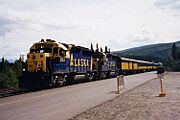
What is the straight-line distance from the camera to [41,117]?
1066 cm

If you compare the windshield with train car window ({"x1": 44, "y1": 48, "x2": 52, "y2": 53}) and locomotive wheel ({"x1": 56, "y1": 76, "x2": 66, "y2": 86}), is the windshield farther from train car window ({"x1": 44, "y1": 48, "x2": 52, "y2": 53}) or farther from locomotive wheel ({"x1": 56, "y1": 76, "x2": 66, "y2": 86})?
locomotive wheel ({"x1": 56, "y1": 76, "x2": 66, "y2": 86})

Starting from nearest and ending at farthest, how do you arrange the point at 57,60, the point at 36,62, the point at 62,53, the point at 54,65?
the point at 36,62 < the point at 54,65 < the point at 57,60 < the point at 62,53

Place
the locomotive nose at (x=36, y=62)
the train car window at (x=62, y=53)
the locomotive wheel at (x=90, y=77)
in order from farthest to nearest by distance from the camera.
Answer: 1. the locomotive wheel at (x=90, y=77)
2. the train car window at (x=62, y=53)
3. the locomotive nose at (x=36, y=62)

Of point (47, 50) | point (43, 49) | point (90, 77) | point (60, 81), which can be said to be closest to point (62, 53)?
point (47, 50)

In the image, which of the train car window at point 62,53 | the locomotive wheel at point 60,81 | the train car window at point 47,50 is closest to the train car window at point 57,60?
the train car window at point 62,53

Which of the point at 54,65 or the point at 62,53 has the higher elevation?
the point at 62,53

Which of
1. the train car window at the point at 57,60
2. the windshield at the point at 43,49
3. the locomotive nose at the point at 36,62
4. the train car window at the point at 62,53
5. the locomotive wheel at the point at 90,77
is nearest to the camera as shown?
the locomotive nose at the point at 36,62

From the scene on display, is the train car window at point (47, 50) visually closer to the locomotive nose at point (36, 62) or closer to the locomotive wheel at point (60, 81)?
the locomotive nose at point (36, 62)

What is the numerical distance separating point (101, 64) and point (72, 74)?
11522mm

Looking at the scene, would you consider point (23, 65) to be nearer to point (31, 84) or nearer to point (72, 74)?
point (31, 84)

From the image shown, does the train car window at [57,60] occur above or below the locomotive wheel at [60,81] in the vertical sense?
above

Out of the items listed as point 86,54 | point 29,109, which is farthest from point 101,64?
point 29,109

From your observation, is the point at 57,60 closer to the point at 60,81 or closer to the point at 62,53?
the point at 62,53

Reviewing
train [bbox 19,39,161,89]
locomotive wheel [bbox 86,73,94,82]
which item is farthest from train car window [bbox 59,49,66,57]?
locomotive wheel [bbox 86,73,94,82]
